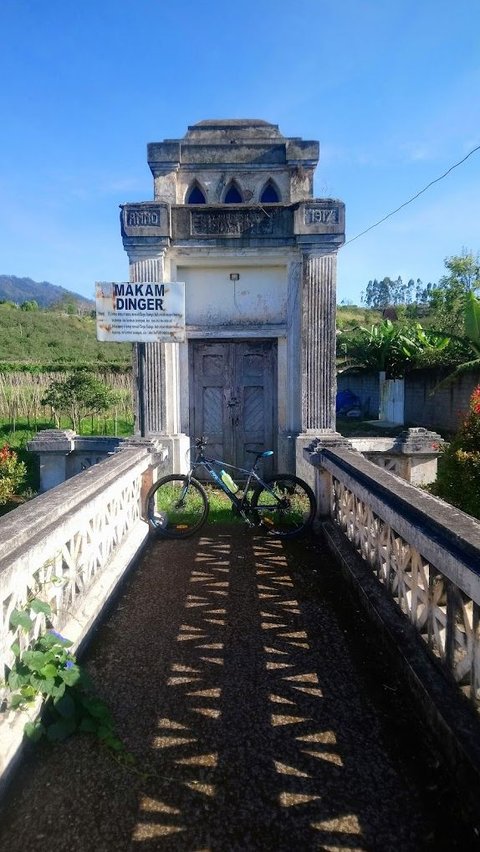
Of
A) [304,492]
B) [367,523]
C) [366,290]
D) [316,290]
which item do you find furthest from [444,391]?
[366,290]

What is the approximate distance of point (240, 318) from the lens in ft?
27.2

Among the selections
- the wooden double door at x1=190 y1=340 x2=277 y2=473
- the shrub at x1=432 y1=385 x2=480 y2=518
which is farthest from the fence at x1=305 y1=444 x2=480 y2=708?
the wooden double door at x1=190 y1=340 x2=277 y2=473

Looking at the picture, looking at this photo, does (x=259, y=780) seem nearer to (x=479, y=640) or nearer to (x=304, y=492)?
(x=479, y=640)

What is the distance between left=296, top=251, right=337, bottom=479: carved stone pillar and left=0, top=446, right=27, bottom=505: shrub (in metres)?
5.17

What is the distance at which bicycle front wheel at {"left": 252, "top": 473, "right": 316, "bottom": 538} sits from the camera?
607 centimetres

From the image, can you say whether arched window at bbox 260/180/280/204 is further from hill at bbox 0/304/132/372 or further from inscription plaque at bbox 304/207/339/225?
hill at bbox 0/304/132/372

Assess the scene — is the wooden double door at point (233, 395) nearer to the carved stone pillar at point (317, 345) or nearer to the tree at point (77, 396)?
the carved stone pillar at point (317, 345)

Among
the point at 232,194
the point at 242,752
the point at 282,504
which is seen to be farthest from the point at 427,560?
the point at 232,194

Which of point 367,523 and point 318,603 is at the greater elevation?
point 367,523

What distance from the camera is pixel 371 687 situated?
2.99m

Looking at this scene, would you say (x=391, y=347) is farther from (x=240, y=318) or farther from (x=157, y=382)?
(x=157, y=382)

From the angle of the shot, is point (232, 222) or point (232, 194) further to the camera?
point (232, 194)

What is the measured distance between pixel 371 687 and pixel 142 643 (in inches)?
58.2

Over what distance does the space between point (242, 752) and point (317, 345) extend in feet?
19.8
